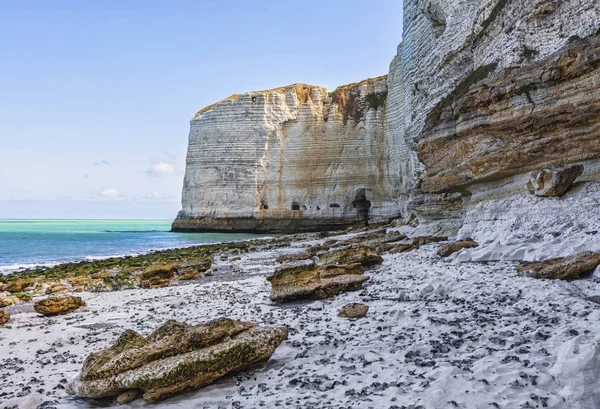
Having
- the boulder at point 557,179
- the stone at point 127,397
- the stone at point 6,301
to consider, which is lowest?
the stone at point 6,301

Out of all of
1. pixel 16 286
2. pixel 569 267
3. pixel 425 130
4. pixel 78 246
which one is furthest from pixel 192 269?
pixel 78 246

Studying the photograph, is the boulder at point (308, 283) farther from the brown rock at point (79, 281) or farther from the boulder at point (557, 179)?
the brown rock at point (79, 281)

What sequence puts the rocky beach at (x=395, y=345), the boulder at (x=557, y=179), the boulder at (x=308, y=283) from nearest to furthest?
the rocky beach at (x=395, y=345)
the boulder at (x=308, y=283)
the boulder at (x=557, y=179)

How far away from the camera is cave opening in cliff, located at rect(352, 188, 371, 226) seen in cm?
4269

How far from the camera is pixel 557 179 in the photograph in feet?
27.9

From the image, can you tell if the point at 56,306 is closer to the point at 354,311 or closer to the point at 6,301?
the point at 6,301

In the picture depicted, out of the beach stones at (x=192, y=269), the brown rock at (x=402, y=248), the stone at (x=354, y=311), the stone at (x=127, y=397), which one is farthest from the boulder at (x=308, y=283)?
the beach stones at (x=192, y=269)

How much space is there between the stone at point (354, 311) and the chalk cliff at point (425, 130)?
5860 mm

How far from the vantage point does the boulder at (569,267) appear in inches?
220

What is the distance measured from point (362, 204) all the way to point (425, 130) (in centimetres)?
3043

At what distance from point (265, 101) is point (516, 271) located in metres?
39.3

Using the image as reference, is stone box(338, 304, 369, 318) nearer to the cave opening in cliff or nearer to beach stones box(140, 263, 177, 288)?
beach stones box(140, 263, 177, 288)

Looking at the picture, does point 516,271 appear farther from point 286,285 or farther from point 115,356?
point 115,356

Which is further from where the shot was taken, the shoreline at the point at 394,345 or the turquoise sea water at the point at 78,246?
the turquoise sea water at the point at 78,246
